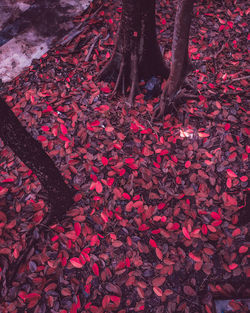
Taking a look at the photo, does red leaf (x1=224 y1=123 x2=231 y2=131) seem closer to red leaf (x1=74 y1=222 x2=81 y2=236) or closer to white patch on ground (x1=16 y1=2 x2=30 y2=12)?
red leaf (x1=74 y1=222 x2=81 y2=236)

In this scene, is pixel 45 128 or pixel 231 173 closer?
pixel 231 173

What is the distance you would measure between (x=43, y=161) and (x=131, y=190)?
1367 mm

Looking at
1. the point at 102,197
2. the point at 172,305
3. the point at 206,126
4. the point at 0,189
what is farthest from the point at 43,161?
the point at 206,126

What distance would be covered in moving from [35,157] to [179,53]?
7.88 feet

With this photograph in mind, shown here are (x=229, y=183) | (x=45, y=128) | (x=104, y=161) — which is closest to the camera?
(x=229, y=183)

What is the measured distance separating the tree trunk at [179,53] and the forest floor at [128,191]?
342 millimetres

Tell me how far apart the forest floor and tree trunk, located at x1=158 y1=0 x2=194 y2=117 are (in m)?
0.34

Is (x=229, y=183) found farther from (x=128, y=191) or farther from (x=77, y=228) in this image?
(x=77, y=228)

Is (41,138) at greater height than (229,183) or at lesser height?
greater

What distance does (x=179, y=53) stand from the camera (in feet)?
10.5

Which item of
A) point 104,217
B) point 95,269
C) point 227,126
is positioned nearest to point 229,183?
point 227,126

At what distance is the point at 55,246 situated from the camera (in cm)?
290

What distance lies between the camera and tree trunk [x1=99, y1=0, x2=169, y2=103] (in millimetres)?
3191

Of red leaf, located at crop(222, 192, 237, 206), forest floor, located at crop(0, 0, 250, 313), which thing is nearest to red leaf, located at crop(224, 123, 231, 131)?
forest floor, located at crop(0, 0, 250, 313)
